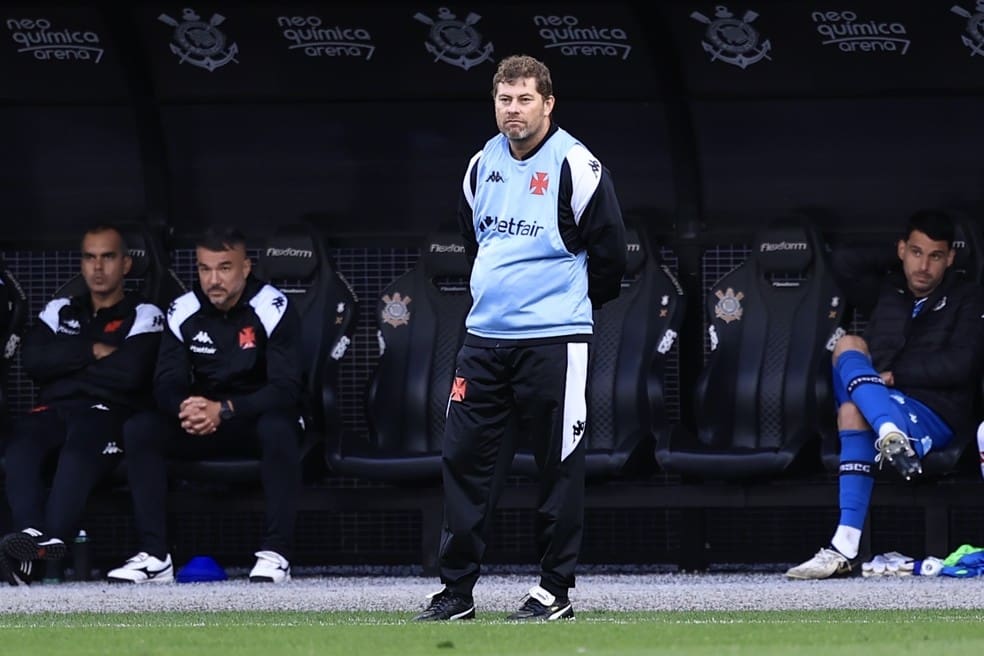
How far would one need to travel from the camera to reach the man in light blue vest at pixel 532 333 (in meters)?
7.28

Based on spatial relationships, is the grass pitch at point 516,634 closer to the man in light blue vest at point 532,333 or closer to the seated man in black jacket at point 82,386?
the man in light blue vest at point 532,333

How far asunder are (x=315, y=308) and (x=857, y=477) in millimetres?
2675

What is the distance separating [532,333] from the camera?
7289 mm

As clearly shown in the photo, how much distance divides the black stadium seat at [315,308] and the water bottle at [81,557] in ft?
1.73

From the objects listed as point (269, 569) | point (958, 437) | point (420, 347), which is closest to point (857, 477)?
point (958, 437)

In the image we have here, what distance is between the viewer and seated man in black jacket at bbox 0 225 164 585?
974cm

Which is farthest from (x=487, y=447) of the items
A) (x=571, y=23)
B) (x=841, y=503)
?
(x=571, y=23)

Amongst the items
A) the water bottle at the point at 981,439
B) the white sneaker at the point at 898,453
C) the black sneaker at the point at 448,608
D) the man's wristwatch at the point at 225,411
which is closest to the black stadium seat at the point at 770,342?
the white sneaker at the point at 898,453

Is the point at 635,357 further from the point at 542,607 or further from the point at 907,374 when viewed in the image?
the point at 542,607

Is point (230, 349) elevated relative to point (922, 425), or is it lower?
elevated

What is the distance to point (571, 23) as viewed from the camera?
34.3ft

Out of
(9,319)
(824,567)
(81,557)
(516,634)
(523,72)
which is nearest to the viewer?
(516,634)

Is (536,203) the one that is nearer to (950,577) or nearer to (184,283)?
(950,577)

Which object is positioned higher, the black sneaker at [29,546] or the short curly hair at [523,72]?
the short curly hair at [523,72]
